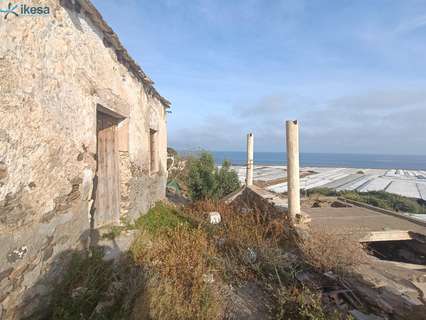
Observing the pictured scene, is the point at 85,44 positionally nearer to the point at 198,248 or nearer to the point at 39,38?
the point at 39,38

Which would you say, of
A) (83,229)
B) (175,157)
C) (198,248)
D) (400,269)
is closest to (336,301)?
(400,269)

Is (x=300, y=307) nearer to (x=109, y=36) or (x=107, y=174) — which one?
(x=107, y=174)

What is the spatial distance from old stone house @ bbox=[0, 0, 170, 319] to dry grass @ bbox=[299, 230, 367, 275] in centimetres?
333

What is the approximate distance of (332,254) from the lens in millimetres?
3934

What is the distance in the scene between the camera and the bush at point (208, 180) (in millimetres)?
10852

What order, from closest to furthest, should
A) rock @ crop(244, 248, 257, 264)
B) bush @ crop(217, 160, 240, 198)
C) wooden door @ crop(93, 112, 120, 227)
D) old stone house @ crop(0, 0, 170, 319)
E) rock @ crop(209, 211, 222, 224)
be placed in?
old stone house @ crop(0, 0, 170, 319), rock @ crop(244, 248, 257, 264), wooden door @ crop(93, 112, 120, 227), rock @ crop(209, 211, 222, 224), bush @ crop(217, 160, 240, 198)

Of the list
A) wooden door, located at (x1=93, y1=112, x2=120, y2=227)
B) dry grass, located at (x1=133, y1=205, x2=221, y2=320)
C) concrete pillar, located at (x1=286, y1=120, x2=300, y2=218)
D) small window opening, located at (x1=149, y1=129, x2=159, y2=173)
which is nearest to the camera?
dry grass, located at (x1=133, y1=205, x2=221, y2=320)

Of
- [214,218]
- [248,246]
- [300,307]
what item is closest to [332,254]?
[300,307]

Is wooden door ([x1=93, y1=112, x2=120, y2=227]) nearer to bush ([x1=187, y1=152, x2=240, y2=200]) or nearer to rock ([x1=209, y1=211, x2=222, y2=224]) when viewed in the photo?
rock ([x1=209, y1=211, x2=222, y2=224])

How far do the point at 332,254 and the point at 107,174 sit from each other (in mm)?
3977

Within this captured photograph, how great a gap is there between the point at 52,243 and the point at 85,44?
2.49m

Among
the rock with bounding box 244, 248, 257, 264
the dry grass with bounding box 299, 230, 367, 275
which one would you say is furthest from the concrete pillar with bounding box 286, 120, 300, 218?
the rock with bounding box 244, 248, 257, 264

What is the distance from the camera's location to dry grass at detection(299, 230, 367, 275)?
151 inches

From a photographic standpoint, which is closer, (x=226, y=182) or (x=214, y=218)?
(x=214, y=218)
